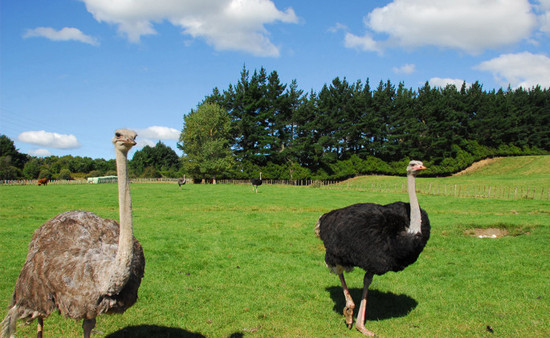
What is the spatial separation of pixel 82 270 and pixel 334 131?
64060 mm

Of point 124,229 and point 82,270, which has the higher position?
point 124,229

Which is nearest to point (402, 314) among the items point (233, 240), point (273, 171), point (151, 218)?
point (233, 240)

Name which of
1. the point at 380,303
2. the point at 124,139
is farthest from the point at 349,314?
the point at 124,139

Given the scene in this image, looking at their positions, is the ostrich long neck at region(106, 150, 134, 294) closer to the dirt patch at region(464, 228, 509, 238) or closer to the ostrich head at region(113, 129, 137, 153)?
the ostrich head at region(113, 129, 137, 153)

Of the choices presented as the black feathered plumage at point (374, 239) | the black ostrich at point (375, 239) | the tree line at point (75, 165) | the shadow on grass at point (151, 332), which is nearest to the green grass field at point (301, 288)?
the shadow on grass at point (151, 332)

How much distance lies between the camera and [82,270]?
4199 millimetres

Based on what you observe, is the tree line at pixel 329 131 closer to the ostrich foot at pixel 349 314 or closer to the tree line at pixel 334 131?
the tree line at pixel 334 131

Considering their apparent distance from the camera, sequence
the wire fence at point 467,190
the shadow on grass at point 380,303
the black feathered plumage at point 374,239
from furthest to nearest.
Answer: the wire fence at point 467,190
the shadow on grass at point 380,303
the black feathered plumage at point 374,239

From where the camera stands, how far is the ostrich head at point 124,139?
3.77 meters

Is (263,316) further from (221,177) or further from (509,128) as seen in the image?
(509,128)

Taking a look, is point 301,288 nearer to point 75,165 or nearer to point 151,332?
point 151,332

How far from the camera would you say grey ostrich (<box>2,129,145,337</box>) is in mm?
3898

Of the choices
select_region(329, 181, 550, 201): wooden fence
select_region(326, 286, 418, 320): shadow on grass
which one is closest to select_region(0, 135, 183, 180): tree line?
select_region(329, 181, 550, 201): wooden fence

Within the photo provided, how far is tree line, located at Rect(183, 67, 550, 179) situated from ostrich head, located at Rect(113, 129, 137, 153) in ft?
192
